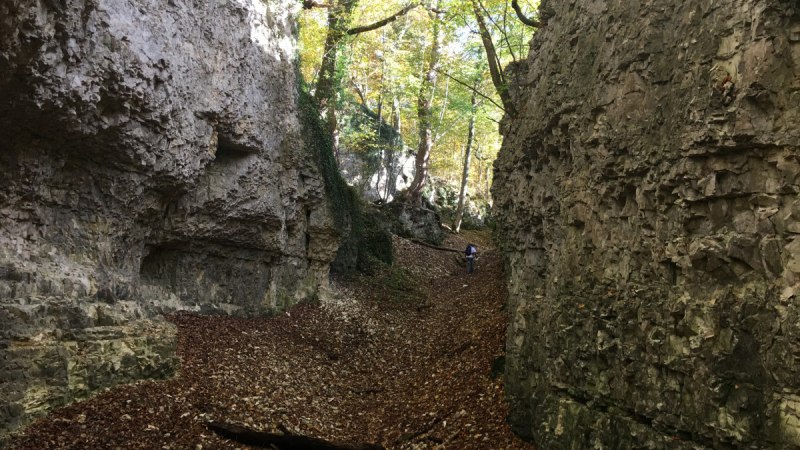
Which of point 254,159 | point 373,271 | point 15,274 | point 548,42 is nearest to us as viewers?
point 15,274

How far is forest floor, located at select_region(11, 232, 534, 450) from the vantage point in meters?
7.09

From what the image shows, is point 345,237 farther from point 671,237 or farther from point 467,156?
point 671,237

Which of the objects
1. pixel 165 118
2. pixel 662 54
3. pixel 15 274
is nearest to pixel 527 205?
pixel 662 54

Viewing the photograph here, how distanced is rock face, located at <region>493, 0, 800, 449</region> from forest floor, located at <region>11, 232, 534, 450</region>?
51.7 inches

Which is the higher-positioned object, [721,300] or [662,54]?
[662,54]

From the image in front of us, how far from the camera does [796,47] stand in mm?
4031

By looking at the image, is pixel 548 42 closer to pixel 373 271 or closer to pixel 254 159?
pixel 254 159

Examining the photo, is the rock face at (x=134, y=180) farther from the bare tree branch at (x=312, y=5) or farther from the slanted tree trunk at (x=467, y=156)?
the slanted tree trunk at (x=467, y=156)

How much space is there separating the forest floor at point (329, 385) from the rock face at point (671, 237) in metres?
1.31

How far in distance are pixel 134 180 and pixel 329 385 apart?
5611 mm

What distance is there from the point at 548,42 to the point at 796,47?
565cm

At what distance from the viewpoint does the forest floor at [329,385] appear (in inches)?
279

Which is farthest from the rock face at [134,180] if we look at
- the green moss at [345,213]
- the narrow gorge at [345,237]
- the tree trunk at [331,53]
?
the tree trunk at [331,53]

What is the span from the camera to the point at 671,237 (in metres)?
5.07
